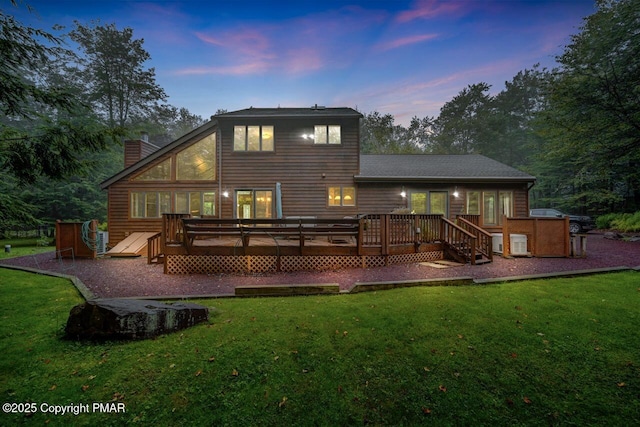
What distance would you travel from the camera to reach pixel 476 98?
36094 mm

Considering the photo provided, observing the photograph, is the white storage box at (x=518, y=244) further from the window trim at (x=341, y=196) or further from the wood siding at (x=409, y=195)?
the window trim at (x=341, y=196)

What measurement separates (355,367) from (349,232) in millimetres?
4784

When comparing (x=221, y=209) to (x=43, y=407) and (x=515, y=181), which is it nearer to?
(x=43, y=407)

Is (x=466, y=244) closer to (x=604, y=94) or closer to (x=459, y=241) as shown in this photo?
(x=459, y=241)

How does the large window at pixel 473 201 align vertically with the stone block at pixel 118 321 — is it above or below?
above

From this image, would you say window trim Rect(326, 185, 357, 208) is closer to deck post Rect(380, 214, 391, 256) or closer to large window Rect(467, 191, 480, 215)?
deck post Rect(380, 214, 391, 256)

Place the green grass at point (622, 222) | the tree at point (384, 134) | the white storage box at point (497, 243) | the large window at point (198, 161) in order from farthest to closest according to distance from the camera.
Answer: the tree at point (384, 134)
the green grass at point (622, 222)
the large window at point (198, 161)
the white storage box at point (497, 243)

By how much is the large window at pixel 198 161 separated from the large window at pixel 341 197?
19.3 feet

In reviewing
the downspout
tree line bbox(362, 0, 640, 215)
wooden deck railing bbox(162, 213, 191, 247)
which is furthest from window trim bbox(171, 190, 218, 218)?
tree line bbox(362, 0, 640, 215)

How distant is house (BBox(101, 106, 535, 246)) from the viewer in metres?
12.4

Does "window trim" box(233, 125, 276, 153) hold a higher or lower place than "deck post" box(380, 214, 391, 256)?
higher

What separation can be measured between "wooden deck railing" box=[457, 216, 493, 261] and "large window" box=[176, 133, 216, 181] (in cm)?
1115

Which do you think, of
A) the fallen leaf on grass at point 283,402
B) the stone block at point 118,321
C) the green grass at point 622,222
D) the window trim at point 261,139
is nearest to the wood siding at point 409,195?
the window trim at point 261,139

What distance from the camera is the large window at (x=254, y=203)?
12.7m
